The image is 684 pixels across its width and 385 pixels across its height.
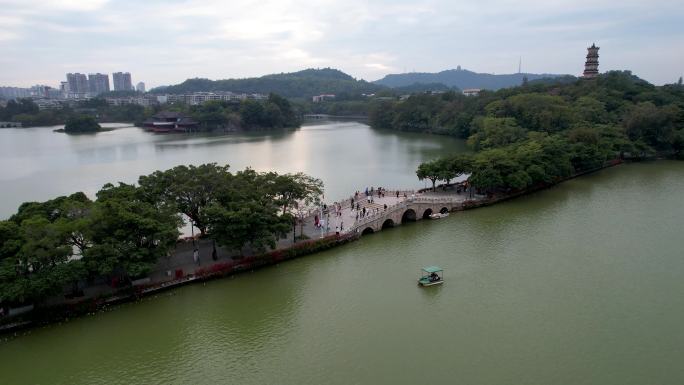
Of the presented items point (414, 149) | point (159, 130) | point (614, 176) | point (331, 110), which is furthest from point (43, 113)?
point (614, 176)

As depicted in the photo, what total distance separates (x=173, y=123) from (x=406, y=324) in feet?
298

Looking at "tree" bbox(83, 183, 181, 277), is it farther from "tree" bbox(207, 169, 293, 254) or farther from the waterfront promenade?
"tree" bbox(207, 169, 293, 254)

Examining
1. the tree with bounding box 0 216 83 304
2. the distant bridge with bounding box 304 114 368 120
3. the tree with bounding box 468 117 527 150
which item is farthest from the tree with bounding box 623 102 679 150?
the distant bridge with bounding box 304 114 368 120

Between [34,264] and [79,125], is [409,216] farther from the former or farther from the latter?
[79,125]

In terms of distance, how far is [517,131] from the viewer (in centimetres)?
5412

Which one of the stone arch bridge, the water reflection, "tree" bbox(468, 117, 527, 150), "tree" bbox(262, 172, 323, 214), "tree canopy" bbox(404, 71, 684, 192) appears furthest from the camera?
"tree" bbox(468, 117, 527, 150)

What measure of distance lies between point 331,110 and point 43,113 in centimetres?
7841

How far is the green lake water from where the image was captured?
16.0m

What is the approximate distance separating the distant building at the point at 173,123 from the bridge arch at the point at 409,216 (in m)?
77.2

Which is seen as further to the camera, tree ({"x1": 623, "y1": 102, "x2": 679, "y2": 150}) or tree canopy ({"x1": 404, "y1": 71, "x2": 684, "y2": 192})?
tree ({"x1": 623, "y1": 102, "x2": 679, "y2": 150})

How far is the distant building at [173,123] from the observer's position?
321ft

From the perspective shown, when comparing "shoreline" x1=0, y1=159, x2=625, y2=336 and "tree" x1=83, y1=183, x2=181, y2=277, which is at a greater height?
"tree" x1=83, y1=183, x2=181, y2=277

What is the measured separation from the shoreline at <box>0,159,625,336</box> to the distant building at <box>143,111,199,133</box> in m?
79.2

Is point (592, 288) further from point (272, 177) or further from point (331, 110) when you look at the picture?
point (331, 110)
